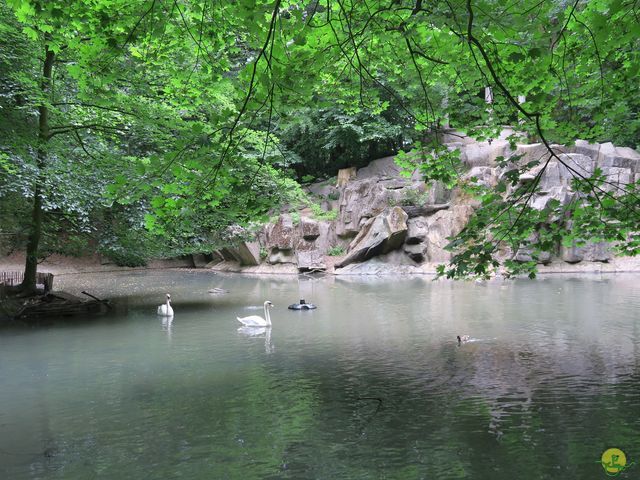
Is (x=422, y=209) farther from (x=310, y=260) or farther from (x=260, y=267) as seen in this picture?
(x=260, y=267)

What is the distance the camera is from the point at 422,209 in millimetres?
32406

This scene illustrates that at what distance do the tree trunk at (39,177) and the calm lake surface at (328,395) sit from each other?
2156mm

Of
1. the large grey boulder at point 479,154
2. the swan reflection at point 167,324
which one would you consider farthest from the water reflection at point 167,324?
the large grey boulder at point 479,154

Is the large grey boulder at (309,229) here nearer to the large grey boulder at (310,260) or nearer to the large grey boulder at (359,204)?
the large grey boulder at (310,260)

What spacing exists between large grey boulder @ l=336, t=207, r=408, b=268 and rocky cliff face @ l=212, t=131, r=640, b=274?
56 mm

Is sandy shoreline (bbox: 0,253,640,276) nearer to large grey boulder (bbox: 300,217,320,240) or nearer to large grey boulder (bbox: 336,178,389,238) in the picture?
large grey boulder (bbox: 300,217,320,240)

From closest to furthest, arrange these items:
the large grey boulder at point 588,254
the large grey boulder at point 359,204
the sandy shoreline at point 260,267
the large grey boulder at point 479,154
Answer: the sandy shoreline at point 260,267
the large grey boulder at point 588,254
the large grey boulder at point 479,154
the large grey boulder at point 359,204

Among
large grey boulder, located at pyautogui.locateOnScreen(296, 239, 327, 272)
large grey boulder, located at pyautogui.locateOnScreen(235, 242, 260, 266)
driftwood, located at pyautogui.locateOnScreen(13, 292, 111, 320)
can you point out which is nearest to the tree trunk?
driftwood, located at pyautogui.locateOnScreen(13, 292, 111, 320)

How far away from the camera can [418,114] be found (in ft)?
20.1

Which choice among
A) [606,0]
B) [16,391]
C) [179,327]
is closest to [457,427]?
[606,0]

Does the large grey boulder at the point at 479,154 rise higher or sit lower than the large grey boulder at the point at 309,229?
higher

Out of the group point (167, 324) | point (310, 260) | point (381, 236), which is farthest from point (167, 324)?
point (310, 260)

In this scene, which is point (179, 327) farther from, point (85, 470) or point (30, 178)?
point (85, 470)

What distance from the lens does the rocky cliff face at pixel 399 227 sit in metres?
29.1
